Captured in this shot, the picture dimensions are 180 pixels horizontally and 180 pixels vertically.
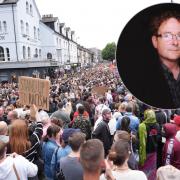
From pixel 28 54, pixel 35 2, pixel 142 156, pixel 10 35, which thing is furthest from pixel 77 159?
pixel 35 2

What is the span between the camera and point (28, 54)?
4291 cm

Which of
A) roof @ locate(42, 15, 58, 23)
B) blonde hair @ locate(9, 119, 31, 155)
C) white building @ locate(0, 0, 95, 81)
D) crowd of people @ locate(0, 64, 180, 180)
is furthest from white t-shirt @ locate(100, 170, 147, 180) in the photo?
roof @ locate(42, 15, 58, 23)

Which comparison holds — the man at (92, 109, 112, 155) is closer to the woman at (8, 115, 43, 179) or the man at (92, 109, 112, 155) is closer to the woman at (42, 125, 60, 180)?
the woman at (42, 125, 60, 180)

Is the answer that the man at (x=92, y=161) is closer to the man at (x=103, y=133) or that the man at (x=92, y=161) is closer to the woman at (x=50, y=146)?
the woman at (x=50, y=146)

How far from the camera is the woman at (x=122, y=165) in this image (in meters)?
3.36

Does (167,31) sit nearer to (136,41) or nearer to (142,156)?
(136,41)

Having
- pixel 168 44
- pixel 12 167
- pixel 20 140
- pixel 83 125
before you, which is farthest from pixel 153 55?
pixel 83 125

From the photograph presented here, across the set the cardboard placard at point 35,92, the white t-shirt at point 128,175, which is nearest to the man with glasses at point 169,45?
the white t-shirt at point 128,175

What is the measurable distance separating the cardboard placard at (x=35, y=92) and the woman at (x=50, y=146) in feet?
5.65

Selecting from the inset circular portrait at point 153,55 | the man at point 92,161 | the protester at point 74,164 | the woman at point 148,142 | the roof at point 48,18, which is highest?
the roof at point 48,18

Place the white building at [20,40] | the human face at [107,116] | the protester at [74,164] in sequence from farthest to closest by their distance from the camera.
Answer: the white building at [20,40] < the human face at [107,116] < the protester at [74,164]

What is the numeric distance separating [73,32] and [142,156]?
7502 cm

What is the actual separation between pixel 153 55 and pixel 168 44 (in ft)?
0.51

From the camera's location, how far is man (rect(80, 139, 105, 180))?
3.03m
